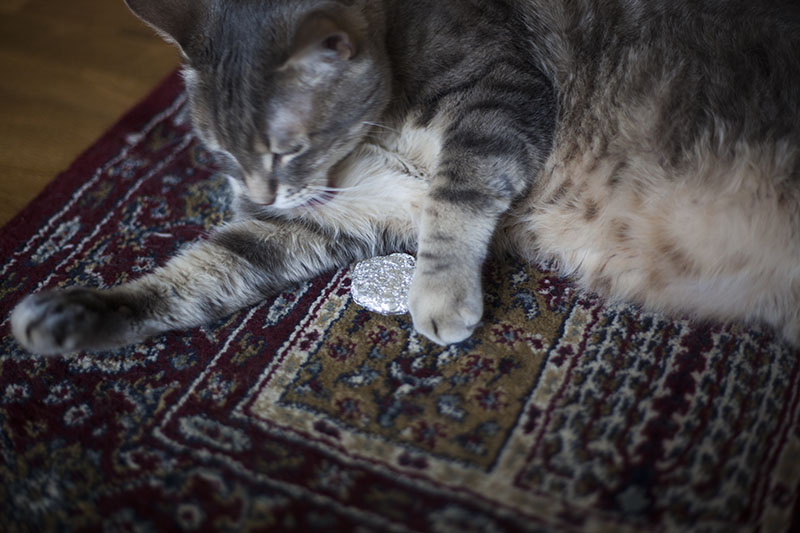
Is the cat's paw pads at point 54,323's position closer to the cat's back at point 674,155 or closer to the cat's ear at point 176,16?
the cat's ear at point 176,16

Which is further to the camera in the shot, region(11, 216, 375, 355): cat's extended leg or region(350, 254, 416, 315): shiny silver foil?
region(350, 254, 416, 315): shiny silver foil

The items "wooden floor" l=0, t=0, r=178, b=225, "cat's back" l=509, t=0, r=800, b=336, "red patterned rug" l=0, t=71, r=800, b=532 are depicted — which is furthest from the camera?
"wooden floor" l=0, t=0, r=178, b=225

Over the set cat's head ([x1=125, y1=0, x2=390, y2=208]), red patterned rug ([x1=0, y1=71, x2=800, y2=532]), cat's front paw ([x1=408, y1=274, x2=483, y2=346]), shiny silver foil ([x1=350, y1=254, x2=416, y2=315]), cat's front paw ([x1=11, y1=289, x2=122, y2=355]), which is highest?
cat's head ([x1=125, y1=0, x2=390, y2=208])

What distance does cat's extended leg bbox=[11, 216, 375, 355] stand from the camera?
1.15 m

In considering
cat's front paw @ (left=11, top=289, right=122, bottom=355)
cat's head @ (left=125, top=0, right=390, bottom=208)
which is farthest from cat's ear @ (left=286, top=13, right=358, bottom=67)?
cat's front paw @ (left=11, top=289, right=122, bottom=355)

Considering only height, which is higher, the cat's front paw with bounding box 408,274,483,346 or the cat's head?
the cat's head

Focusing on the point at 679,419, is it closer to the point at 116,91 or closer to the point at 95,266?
the point at 95,266

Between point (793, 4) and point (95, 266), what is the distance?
5.11ft

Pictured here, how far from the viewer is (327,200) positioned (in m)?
1.37

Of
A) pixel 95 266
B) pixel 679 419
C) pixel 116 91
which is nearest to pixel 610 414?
pixel 679 419

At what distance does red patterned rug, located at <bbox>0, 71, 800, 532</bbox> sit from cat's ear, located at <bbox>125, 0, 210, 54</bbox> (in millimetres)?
525

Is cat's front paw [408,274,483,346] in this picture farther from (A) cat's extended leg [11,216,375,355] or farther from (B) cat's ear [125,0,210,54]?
(B) cat's ear [125,0,210,54]

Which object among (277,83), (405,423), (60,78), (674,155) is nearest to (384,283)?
(405,423)

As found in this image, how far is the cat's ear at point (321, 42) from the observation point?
1040 millimetres
